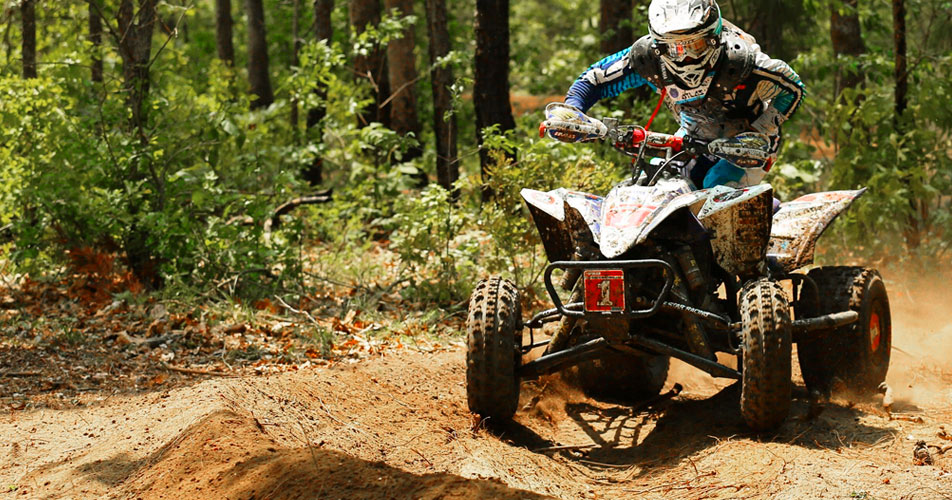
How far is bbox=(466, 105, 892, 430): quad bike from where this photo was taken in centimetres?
501

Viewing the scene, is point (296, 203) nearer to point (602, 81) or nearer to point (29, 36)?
point (29, 36)

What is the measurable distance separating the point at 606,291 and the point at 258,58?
14258 millimetres

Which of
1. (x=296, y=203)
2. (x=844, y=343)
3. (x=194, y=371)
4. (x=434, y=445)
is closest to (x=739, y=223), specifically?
(x=844, y=343)

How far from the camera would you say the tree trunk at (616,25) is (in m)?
13.0

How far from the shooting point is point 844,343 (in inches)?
240

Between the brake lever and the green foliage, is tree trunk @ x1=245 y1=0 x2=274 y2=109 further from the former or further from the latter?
the brake lever

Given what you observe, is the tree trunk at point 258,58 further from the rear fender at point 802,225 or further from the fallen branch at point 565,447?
the fallen branch at point 565,447

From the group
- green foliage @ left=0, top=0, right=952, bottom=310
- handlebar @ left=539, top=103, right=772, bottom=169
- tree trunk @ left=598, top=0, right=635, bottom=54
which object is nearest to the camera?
handlebar @ left=539, top=103, right=772, bottom=169

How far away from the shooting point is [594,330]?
5230mm

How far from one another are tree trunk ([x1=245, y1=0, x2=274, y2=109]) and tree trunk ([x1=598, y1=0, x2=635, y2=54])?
274 inches

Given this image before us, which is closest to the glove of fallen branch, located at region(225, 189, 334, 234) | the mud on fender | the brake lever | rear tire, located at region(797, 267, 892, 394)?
the brake lever

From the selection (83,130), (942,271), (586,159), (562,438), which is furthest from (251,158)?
(942,271)

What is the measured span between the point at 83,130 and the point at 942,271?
335 inches

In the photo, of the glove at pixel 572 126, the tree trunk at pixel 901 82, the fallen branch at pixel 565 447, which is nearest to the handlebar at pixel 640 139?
the glove at pixel 572 126
